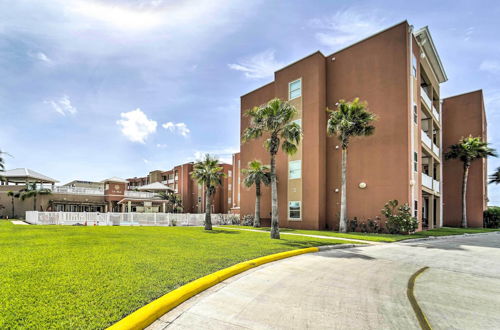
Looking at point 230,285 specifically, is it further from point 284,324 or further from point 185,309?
point 284,324

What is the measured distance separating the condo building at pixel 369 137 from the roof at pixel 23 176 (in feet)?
95.6

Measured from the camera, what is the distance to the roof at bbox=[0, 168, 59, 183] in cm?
3769

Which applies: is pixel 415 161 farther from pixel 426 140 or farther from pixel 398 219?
pixel 398 219

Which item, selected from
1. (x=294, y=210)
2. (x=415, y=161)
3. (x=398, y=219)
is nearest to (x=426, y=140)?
(x=415, y=161)

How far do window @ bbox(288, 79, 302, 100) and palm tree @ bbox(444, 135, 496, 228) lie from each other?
18.1 m

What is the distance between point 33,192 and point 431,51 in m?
45.6

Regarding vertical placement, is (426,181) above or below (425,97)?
below

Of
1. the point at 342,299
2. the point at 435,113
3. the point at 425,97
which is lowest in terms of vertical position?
the point at 342,299

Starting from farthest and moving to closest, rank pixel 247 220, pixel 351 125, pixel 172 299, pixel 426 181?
pixel 247 220
pixel 426 181
pixel 351 125
pixel 172 299

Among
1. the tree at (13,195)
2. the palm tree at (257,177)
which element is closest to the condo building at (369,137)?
the palm tree at (257,177)

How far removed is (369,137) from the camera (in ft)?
72.4

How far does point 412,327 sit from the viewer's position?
13.9ft

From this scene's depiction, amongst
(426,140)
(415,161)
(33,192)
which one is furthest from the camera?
(33,192)

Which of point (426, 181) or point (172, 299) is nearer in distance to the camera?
point (172, 299)
